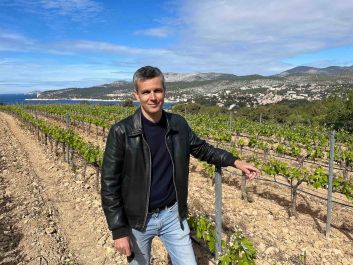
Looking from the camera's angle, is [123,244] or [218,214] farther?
[218,214]

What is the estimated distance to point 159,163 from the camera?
299 cm

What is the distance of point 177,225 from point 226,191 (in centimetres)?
581

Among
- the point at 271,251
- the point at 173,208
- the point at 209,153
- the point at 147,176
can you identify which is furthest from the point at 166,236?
the point at 271,251

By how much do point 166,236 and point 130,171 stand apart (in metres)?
0.73

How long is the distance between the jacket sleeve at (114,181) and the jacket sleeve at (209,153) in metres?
0.72

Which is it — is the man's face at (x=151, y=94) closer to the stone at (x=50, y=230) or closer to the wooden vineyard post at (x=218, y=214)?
the wooden vineyard post at (x=218, y=214)

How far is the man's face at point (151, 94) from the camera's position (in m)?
2.83

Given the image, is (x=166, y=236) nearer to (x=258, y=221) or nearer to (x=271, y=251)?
(x=271, y=251)

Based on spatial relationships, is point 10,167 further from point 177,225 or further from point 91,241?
point 177,225

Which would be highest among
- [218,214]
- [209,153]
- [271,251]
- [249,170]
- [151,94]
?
[151,94]

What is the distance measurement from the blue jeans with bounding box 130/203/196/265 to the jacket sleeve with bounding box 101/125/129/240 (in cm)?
20

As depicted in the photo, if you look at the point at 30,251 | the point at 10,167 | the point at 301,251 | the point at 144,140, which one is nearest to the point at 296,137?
the point at 301,251

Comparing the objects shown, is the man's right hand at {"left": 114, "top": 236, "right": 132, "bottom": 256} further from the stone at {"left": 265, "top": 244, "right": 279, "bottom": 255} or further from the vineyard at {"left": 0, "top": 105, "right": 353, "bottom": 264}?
the stone at {"left": 265, "top": 244, "right": 279, "bottom": 255}

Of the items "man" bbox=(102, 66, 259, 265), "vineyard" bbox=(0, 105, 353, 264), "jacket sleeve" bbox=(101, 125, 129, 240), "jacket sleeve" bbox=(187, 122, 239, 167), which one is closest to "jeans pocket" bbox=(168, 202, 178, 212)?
"man" bbox=(102, 66, 259, 265)
